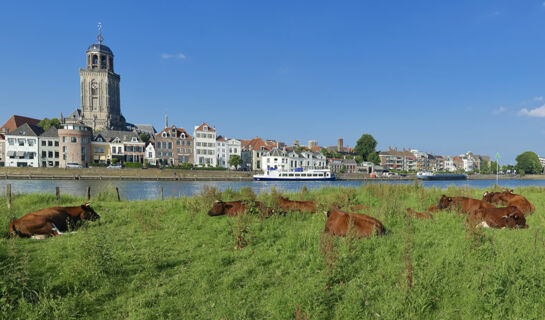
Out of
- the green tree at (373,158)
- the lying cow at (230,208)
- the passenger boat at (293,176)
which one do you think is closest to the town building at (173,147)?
the passenger boat at (293,176)

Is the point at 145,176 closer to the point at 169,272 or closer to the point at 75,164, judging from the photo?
the point at 75,164

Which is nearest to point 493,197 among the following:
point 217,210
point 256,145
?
point 217,210

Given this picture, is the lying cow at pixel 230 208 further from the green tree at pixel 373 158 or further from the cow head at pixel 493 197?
the green tree at pixel 373 158

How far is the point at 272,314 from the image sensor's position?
14.0 feet

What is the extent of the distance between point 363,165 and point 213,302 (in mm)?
138409

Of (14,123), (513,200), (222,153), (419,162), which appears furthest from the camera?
(419,162)

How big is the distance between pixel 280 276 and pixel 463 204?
7893 millimetres

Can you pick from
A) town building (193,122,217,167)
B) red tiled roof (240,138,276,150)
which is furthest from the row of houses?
town building (193,122,217,167)

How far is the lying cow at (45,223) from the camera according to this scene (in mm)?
8352

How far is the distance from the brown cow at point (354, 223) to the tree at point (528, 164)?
194412mm

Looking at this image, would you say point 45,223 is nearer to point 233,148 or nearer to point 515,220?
point 515,220

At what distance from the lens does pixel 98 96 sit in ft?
429

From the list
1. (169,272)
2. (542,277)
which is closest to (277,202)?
(169,272)

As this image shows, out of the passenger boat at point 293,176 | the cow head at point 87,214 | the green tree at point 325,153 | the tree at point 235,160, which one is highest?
the green tree at point 325,153
